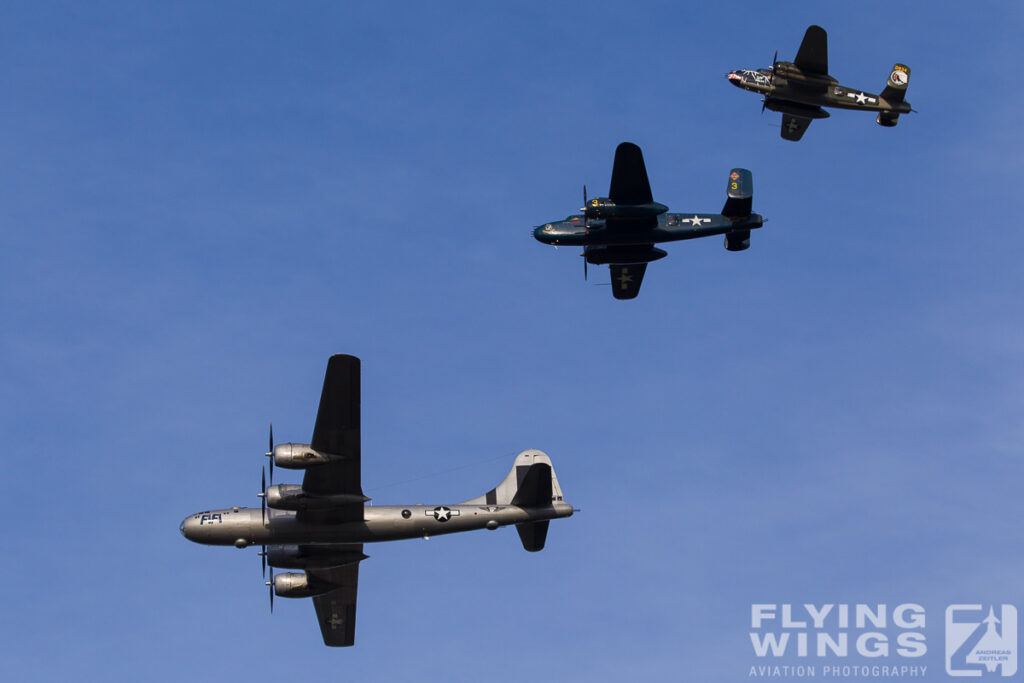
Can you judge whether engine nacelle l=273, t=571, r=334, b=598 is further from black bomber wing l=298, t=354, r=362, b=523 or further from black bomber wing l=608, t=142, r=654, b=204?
black bomber wing l=608, t=142, r=654, b=204

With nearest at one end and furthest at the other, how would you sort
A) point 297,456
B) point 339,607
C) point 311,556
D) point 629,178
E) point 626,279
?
point 297,456
point 311,556
point 339,607
point 629,178
point 626,279

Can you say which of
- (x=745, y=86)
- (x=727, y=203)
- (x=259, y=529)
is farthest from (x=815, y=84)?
(x=259, y=529)

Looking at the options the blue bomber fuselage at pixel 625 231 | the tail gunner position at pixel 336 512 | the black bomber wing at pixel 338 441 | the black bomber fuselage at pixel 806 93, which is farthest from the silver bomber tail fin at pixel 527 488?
the black bomber fuselage at pixel 806 93

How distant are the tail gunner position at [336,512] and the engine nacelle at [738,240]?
20329 millimetres

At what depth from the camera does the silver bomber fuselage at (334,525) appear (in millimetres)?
58062

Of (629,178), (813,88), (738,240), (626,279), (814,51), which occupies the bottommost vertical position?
(626,279)

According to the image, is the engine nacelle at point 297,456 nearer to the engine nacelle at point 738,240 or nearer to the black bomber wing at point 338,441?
the black bomber wing at point 338,441

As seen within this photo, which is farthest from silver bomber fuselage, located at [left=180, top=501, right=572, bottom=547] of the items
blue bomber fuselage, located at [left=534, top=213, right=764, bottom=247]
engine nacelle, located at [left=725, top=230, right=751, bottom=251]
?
engine nacelle, located at [left=725, top=230, right=751, bottom=251]

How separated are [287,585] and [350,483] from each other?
8.67 meters

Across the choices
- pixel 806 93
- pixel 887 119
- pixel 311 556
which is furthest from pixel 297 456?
pixel 887 119

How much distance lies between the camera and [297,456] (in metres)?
55.8

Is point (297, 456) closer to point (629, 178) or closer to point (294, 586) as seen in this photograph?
point (294, 586)

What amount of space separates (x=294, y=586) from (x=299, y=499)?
7.50 m

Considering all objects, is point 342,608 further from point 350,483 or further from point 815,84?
point 815,84
